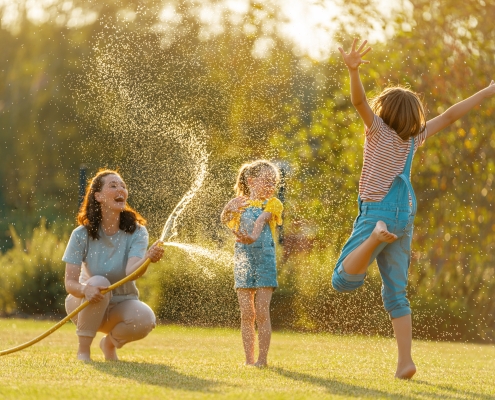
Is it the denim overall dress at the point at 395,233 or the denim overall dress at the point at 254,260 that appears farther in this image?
the denim overall dress at the point at 254,260

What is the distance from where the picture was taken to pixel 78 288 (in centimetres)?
564

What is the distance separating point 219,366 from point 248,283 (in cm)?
51

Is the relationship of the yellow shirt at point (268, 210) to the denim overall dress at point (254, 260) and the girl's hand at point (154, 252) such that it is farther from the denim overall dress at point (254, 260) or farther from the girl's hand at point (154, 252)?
the girl's hand at point (154, 252)

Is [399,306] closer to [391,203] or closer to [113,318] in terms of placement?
[391,203]

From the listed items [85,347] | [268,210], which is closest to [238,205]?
[268,210]

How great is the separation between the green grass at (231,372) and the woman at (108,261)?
8.1 inches

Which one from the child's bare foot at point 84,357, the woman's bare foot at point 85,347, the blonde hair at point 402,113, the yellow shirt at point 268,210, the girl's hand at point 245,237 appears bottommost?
the child's bare foot at point 84,357

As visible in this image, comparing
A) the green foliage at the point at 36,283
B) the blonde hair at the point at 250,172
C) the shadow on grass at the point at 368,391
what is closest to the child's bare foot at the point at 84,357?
the shadow on grass at the point at 368,391

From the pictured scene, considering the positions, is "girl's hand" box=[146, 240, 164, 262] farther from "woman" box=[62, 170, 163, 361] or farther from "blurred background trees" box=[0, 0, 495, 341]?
"blurred background trees" box=[0, 0, 495, 341]

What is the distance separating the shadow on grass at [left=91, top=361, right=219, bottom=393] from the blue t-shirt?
1.82 feet

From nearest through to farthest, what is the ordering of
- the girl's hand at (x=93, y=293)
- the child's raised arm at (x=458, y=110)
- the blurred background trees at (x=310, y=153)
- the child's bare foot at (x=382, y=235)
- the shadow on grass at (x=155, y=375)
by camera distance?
the shadow on grass at (x=155, y=375) → the child's bare foot at (x=382, y=235) → the child's raised arm at (x=458, y=110) → the girl's hand at (x=93, y=293) → the blurred background trees at (x=310, y=153)

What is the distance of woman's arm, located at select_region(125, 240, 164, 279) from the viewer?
17.3ft

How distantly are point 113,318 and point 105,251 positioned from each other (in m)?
0.41

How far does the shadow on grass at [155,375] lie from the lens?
450cm
